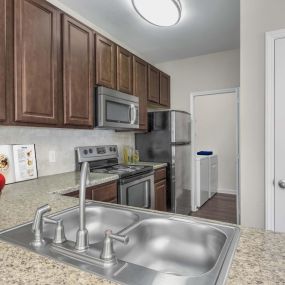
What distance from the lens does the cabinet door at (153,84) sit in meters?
3.34

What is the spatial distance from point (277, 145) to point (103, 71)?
1.73 meters

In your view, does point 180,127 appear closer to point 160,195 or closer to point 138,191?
point 160,195

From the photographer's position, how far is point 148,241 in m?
1.05

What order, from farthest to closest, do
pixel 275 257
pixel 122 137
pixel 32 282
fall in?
pixel 122 137 → pixel 275 257 → pixel 32 282

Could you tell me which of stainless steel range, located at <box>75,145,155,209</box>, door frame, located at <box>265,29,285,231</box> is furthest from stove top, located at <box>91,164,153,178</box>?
door frame, located at <box>265,29,285,231</box>

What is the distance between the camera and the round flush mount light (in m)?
1.91

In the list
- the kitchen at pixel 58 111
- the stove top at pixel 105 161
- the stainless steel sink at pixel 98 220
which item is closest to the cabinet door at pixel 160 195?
the stove top at pixel 105 161

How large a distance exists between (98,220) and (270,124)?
143cm

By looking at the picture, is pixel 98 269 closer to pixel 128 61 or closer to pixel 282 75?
pixel 282 75

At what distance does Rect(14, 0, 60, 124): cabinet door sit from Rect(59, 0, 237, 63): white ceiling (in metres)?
0.70

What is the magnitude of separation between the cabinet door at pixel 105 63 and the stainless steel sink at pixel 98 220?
4.84 ft

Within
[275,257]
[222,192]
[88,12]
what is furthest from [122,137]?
[222,192]

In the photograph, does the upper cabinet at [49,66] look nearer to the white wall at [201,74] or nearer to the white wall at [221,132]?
the white wall at [201,74]

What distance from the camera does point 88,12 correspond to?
2.51 m
